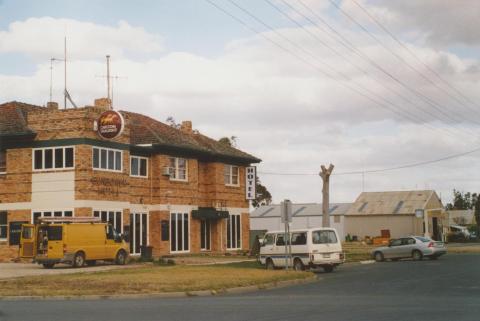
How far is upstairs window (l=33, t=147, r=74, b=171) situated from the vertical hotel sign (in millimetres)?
16745

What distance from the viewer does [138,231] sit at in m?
41.6

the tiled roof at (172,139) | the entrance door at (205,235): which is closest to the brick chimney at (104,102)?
the tiled roof at (172,139)

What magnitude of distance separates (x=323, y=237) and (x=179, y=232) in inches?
645

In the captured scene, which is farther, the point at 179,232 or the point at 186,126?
the point at 186,126

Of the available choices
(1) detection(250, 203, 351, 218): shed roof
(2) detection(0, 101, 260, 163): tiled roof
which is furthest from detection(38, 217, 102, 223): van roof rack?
(1) detection(250, 203, 351, 218): shed roof

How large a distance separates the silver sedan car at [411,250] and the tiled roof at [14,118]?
20382 millimetres

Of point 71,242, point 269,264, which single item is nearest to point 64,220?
point 71,242

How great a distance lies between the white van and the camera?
96.4 ft

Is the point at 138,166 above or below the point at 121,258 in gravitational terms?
above

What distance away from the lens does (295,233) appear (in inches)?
1184

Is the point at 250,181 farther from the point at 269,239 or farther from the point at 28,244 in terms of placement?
the point at 28,244

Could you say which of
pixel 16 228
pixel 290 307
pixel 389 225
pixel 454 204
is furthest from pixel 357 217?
pixel 454 204

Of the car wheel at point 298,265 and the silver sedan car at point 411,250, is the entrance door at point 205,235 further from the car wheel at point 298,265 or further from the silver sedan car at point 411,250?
the car wheel at point 298,265

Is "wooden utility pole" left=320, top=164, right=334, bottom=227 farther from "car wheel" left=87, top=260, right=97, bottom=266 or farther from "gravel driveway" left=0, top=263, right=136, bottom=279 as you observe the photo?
"car wheel" left=87, top=260, right=97, bottom=266
